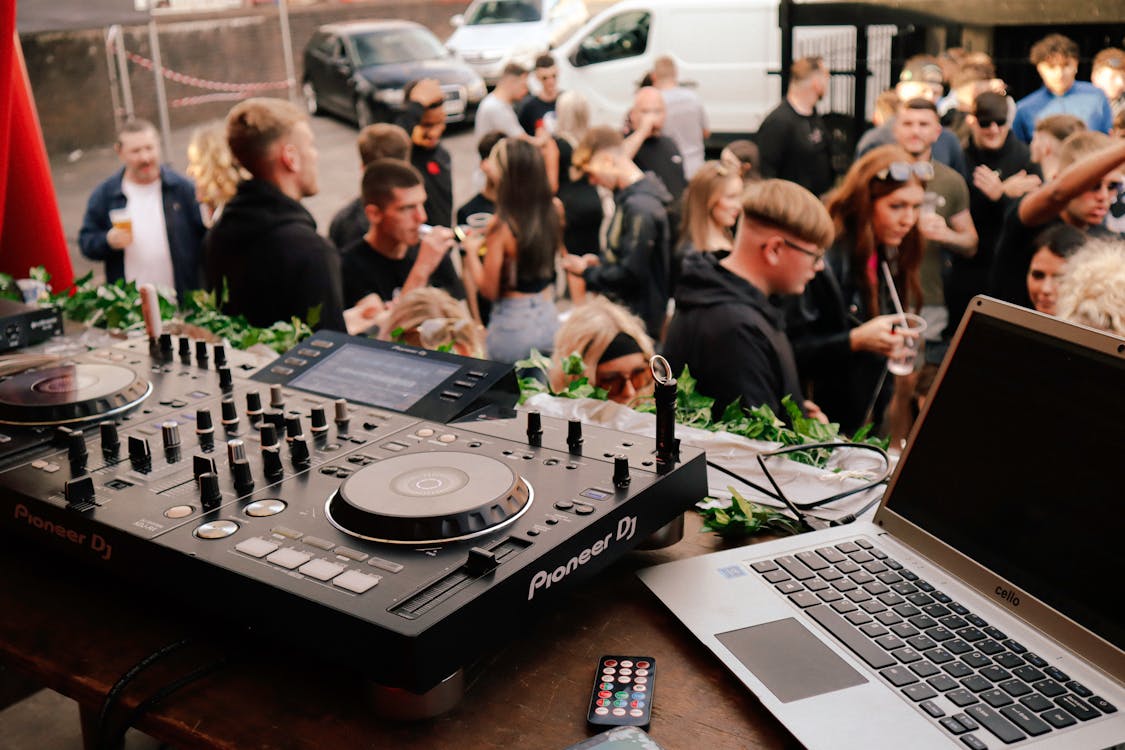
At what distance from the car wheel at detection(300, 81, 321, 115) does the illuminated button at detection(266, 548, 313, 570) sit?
36.6 feet

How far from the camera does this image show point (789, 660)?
1.05 m

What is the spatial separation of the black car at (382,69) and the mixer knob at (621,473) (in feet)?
29.2

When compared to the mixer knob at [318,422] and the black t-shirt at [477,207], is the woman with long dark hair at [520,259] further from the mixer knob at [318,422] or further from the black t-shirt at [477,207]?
the mixer knob at [318,422]

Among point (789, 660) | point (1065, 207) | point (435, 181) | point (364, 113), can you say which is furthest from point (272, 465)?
point (364, 113)

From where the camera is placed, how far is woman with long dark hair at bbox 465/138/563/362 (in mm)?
4246

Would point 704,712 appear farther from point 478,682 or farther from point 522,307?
point 522,307

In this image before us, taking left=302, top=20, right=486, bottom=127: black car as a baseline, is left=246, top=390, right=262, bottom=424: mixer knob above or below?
below

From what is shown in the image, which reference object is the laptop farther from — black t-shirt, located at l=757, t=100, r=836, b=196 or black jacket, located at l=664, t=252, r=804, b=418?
black t-shirt, located at l=757, t=100, r=836, b=196

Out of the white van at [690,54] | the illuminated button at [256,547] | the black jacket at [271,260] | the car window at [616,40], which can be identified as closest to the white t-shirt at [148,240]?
the black jacket at [271,260]

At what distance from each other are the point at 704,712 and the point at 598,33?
8333 mm

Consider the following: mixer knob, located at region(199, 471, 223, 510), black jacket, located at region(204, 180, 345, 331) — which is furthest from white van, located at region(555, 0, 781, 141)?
mixer knob, located at region(199, 471, 223, 510)

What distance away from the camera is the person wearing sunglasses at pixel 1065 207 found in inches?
151

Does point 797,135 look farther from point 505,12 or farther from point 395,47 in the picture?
point 505,12

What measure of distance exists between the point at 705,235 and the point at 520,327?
885 millimetres
